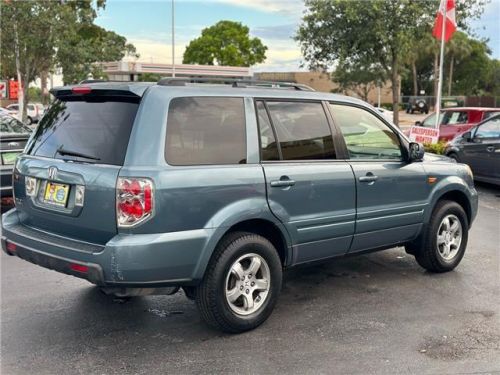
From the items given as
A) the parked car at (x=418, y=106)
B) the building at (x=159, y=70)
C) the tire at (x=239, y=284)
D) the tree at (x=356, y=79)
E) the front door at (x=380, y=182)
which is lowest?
the tire at (x=239, y=284)

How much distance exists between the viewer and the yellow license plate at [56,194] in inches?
154

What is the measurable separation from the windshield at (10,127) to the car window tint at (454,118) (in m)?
12.4

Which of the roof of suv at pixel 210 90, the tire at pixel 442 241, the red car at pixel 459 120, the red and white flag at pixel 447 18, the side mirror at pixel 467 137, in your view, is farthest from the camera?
the red car at pixel 459 120

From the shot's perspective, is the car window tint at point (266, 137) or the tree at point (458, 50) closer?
the car window tint at point (266, 137)

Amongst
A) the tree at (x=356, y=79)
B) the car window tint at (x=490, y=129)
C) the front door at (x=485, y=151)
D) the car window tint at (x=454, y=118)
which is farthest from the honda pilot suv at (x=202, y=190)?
the tree at (x=356, y=79)

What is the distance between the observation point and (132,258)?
11.7 feet

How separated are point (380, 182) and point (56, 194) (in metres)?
2.73

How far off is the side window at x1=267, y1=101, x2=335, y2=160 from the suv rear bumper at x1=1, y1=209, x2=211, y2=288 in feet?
3.58

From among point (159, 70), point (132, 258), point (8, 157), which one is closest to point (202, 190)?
point (132, 258)

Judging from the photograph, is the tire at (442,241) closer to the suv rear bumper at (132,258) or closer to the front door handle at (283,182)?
the front door handle at (283,182)

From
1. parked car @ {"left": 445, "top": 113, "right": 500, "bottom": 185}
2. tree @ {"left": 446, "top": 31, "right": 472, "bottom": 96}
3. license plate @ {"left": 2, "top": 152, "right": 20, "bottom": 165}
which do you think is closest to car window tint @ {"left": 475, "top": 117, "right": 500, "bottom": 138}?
parked car @ {"left": 445, "top": 113, "right": 500, "bottom": 185}

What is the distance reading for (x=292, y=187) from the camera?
434cm

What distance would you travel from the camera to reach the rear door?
4.32 m

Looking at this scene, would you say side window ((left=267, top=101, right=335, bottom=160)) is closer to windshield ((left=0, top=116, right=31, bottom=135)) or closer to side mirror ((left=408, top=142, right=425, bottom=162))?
side mirror ((left=408, top=142, right=425, bottom=162))
